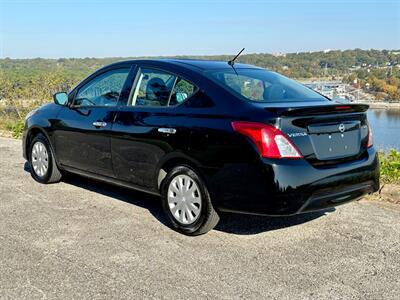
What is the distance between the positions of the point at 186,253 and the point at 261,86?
5.64 ft

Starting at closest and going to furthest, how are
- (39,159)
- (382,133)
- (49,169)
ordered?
(49,169)
(39,159)
(382,133)

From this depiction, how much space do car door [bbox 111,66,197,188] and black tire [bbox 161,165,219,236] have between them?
202 mm

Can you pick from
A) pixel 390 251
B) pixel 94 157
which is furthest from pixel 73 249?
pixel 390 251

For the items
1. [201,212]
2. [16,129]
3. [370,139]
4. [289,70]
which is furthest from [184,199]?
[16,129]

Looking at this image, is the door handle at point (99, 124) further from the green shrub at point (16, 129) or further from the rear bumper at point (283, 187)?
the green shrub at point (16, 129)

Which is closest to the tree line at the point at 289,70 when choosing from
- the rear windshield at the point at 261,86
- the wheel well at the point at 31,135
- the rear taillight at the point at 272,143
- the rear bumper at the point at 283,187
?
the rear windshield at the point at 261,86

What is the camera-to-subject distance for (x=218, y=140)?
387 centimetres

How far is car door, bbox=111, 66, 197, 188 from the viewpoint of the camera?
169 inches

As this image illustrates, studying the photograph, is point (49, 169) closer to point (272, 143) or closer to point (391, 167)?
point (272, 143)

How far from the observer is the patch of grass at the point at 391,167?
19.6 ft

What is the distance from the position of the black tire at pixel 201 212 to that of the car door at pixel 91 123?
3.17 feet

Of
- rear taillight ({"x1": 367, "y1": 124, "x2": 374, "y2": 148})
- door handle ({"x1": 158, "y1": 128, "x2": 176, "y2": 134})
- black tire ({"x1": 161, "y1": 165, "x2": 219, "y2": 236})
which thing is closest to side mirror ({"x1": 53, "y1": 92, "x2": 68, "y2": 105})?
door handle ({"x1": 158, "y1": 128, "x2": 176, "y2": 134})

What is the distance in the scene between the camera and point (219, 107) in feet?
13.0

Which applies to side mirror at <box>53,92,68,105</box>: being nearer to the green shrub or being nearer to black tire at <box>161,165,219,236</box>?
black tire at <box>161,165,219,236</box>
